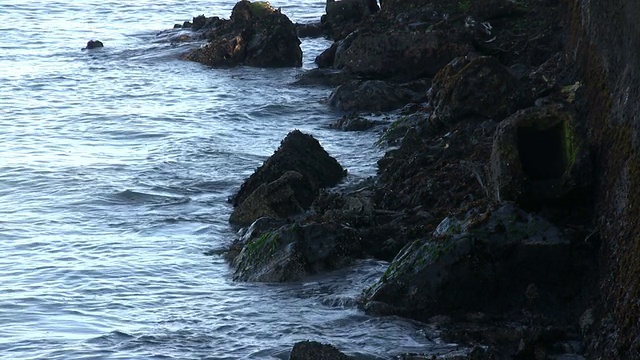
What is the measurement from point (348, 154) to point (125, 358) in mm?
8482

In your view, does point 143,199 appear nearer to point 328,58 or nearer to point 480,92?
point 480,92

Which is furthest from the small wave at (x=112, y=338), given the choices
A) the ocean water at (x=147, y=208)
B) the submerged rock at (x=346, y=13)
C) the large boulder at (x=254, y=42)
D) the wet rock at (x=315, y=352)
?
the submerged rock at (x=346, y=13)

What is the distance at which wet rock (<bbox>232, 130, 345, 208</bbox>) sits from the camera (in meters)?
14.8

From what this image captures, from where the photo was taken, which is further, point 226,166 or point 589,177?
point 226,166

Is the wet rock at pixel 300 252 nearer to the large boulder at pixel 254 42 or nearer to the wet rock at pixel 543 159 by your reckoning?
the wet rock at pixel 543 159

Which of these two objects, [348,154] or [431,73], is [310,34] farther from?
[348,154]

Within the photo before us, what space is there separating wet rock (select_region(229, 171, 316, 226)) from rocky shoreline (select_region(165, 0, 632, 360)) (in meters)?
0.02

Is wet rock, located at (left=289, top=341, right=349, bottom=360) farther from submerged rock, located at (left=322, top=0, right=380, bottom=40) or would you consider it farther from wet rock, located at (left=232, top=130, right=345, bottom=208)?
submerged rock, located at (left=322, top=0, right=380, bottom=40)

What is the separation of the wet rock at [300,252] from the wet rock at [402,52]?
9.99 m

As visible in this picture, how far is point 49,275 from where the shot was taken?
40.6 ft

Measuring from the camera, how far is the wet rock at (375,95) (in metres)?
20.4

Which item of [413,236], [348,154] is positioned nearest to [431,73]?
[348,154]

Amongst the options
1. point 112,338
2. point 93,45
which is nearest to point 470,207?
point 112,338

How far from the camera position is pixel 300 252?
37.7ft
